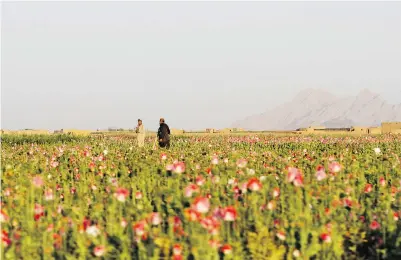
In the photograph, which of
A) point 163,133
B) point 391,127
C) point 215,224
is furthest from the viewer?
point 391,127

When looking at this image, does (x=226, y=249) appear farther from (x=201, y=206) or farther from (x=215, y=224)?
(x=201, y=206)

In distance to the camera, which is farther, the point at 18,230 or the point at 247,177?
the point at 247,177

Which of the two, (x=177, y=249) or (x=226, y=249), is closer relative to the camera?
(x=177, y=249)

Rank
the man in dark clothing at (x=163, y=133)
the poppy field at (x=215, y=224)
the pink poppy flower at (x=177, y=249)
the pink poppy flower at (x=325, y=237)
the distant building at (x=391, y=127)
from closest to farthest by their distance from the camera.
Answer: the pink poppy flower at (x=177, y=249), the poppy field at (x=215, y=224), the pink poppy flower at (x=325, y=237), the man in dark clothing at (x=163, y=133), the distant building at (x=391, y=127)

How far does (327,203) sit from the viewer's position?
6.54 meters

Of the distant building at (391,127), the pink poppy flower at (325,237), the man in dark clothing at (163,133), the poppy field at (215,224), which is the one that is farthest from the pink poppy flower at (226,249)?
the distant building at (391,127)

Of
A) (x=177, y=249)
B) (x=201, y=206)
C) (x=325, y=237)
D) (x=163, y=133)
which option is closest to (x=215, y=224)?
(x=201, y=206)

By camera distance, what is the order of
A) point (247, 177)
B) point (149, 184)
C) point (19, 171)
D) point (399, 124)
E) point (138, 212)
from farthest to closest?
point (399, 124) → point (19, 171) → point (149, 184) → point (247, 177) → point (138, 212)

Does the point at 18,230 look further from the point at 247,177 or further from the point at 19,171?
the point at 19,171

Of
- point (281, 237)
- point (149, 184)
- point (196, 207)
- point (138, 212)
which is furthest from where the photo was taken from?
point (149, 184)

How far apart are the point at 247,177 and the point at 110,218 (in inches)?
87.5

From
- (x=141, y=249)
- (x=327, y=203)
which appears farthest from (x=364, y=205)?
(x=141, y=249)

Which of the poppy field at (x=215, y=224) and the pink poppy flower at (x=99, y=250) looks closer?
the pink poppy flower at (x=99, y=250)

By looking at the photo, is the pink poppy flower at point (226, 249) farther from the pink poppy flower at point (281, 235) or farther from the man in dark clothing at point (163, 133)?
the man in dark clothing at point (163, 133)
